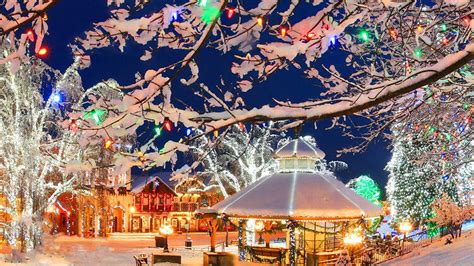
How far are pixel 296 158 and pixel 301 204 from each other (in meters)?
3.13

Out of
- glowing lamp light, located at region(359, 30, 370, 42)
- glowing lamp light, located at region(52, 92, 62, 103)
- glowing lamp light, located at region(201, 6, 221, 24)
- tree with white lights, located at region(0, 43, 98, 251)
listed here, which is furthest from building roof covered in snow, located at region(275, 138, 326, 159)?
glowing lamp light, located at region(201, 6, 221, 24)

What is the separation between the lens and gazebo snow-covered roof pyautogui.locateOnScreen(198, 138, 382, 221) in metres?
16.4

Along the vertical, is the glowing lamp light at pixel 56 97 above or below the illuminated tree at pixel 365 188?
above

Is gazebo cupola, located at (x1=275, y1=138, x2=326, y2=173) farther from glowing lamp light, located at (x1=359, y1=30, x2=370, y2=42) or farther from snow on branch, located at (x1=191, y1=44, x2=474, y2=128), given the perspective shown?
snow on branch, located at (x1=191, y1=44, x2=474, y2=128)

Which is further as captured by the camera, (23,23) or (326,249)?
(326,249)

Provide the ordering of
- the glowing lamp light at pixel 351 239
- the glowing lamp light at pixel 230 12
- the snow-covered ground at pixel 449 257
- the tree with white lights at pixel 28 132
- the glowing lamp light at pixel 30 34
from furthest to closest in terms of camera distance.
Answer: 1. the tree with white lights at pixel 28 132
2. the glowing lamp light at pixel 351 239
3. the snow-covered ground at pixel 449 257
4. the glowing lamp light at pixel 230 12
5. the glowing lamp light at pixel 30 34

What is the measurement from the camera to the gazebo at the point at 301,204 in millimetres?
16422

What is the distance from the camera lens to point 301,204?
658 inches

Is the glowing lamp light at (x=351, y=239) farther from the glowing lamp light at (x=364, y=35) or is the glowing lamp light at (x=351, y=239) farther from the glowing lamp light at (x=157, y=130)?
the glowing lamp light at (x=157, y=130)

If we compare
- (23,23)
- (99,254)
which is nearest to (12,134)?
(99,254)

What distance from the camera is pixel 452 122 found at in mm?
10469

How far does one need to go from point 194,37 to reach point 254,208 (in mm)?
12050

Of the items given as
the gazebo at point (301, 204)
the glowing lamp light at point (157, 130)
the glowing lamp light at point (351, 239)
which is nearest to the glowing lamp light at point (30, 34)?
the glowing lamp light at point (157, 130)

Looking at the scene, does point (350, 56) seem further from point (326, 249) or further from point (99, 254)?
point (99, 254)
